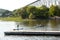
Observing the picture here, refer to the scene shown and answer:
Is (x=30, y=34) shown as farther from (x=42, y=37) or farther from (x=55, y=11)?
(x=55, y=11)

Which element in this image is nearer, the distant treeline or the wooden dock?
the wooden dock

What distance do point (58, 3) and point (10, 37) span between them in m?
64.2

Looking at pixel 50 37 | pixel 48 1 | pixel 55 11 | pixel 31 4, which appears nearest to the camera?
pixel 50 37

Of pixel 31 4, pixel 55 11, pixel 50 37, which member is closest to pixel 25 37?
pixel 50 37

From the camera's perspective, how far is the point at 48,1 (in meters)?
96.9

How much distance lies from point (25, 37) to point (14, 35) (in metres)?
1.49

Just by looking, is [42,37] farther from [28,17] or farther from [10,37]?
[28,17]

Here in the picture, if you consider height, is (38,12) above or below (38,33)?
above

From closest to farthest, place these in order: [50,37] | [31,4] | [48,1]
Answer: [50,37]
[31,4]
[48,1]

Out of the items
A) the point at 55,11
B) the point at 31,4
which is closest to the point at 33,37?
the point at 55,11

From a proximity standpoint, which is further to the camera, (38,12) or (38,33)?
(38,12)

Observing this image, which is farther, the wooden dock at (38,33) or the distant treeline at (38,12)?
the distant treeline at (38,12)

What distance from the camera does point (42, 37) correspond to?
982 inches

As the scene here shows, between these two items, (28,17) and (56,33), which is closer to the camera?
(56,33)
